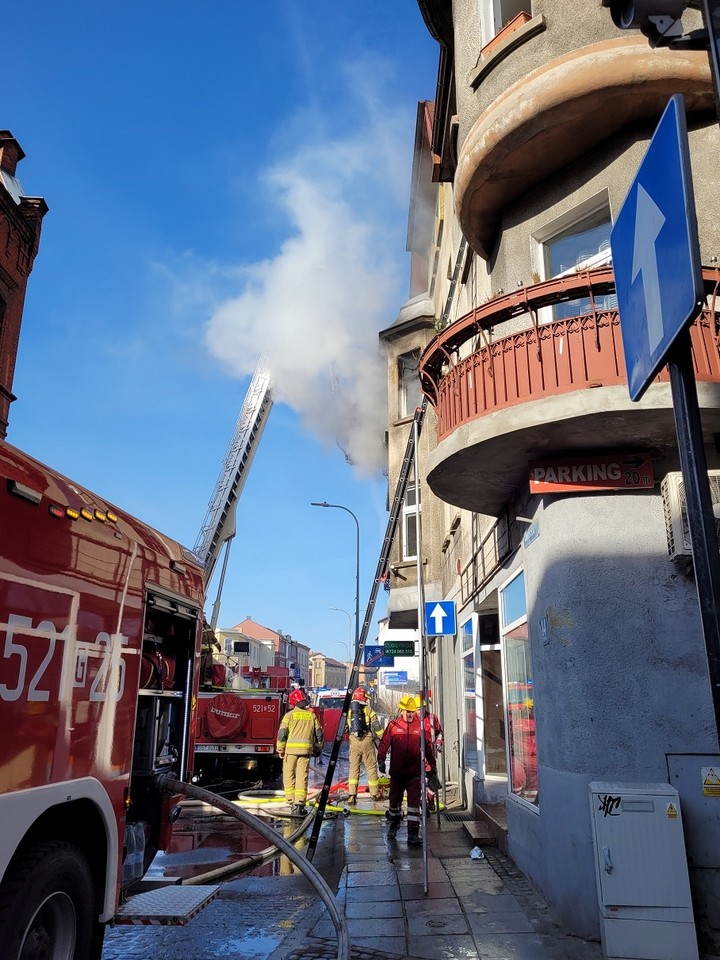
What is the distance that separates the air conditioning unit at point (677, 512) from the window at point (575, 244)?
6.33ft

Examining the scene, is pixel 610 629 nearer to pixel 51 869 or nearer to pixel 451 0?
pixel 51 869

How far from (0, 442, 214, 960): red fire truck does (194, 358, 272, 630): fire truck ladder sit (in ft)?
54.2

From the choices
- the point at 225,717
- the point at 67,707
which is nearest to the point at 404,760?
the point at 67,707

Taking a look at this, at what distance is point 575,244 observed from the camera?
7.49m

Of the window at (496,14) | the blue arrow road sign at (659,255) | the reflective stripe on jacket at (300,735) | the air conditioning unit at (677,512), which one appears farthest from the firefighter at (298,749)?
the blue arrow road sign at (659,255)

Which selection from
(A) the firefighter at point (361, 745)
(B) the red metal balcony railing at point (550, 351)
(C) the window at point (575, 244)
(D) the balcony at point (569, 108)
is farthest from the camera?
(A) the firefighter at point (361, 745)

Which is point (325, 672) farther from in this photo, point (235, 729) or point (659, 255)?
point (659, 255)

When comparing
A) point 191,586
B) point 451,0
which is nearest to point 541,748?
point 191,586

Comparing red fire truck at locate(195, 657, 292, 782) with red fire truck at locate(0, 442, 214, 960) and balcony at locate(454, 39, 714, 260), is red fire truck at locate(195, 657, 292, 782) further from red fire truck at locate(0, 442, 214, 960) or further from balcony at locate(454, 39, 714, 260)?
balcony at locate(454, 39, 714, 260)

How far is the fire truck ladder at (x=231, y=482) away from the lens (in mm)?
21438

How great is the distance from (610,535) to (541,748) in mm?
1981

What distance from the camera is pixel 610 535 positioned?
5.94m

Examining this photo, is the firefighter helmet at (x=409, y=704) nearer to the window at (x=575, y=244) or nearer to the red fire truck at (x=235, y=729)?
the window at (x=575, y=244)

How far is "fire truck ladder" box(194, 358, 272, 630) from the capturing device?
21438 millimetres
